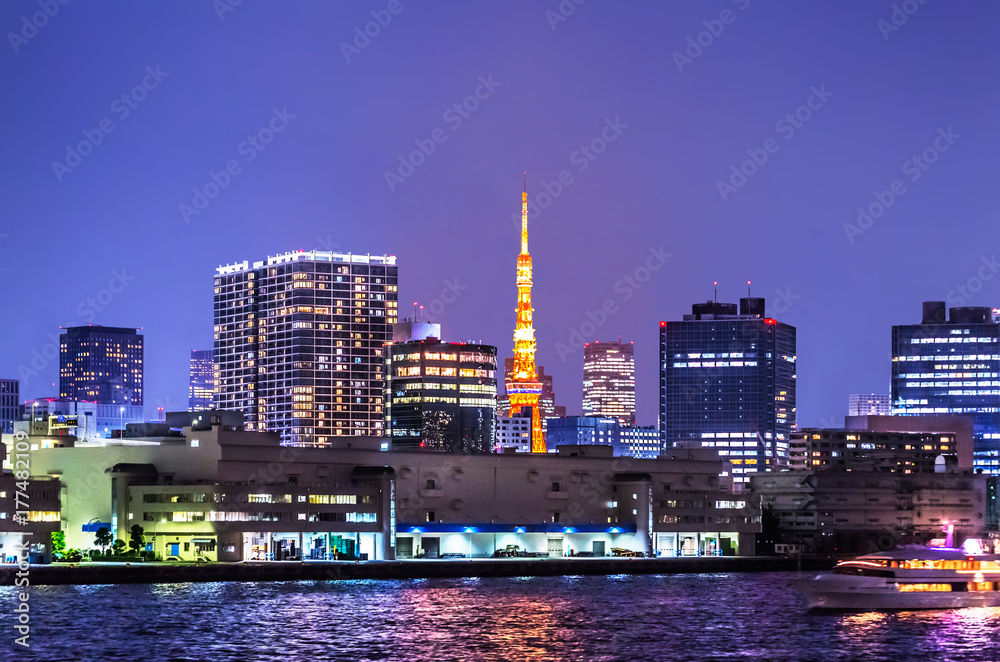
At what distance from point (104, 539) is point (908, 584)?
7919 cm

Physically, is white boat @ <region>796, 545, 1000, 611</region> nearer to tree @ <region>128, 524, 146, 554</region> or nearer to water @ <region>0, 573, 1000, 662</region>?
water @ <region>0, 573, 1000, 662</region>

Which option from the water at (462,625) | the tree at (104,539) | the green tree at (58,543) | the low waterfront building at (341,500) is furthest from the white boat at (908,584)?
the green tree at (58,543)

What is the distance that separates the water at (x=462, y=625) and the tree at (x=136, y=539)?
19415 millimetres

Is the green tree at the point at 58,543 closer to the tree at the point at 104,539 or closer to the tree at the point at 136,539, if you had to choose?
the tree at the point at 104,539

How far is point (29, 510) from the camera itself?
520 ft

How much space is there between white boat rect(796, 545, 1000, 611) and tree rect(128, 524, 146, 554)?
6728cm

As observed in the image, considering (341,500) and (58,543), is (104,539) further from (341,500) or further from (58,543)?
(341,500)

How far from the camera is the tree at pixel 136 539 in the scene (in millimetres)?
162000

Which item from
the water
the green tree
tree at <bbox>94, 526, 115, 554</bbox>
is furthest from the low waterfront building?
the water

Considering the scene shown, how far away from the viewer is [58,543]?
6481 inches

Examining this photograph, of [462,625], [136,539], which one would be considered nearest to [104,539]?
[136,539]

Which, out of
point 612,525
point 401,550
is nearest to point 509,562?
point 401,550

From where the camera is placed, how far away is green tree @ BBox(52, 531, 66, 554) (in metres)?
163

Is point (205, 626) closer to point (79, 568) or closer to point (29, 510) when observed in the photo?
point (79, 568)
